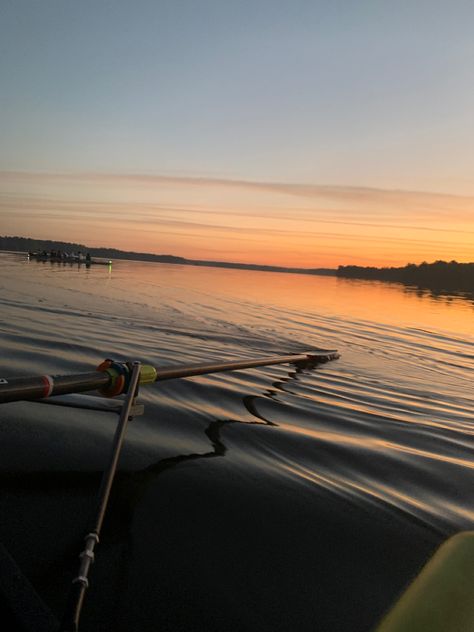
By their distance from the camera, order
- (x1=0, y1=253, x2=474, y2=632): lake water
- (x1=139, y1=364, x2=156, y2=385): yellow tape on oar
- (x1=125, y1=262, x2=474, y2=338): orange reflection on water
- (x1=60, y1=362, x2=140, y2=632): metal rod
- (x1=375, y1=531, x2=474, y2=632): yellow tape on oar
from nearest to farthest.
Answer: (x1=60, y1=362, x2=140, y2=632): metal rod → (x1=375, y1=531, x2=474, y2=632): yellow tape on oar → (x1=0, y1=253, x2=474, y2=632): lake water → (x1=139, y1=364, x2=156, y2=385): yellow tape on oar → (x1=125, y1=262, x2=474, y2=338): orange reflection on water

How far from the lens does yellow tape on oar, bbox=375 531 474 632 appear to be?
1.97m

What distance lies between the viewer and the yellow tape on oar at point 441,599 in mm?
1973

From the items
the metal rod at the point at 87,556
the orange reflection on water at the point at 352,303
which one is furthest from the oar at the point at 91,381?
the orange reflection on water at the point at 352,303

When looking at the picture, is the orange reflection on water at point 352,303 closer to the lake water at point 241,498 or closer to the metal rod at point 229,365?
the metal rod at point 229,365

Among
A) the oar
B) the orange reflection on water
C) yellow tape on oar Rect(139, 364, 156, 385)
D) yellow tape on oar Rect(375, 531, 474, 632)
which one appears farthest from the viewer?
the orange reflection on water

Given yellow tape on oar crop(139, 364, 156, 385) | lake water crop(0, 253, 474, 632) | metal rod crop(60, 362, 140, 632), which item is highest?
yellow tape on oar crop(139, 364, 156, 385)

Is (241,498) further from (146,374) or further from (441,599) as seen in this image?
(441,599)

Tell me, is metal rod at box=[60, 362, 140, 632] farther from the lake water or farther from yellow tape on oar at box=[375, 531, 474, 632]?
yellow tape on oar at box=[375, 531, 474, 632]

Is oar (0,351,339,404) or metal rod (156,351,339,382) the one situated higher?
oar (0,351,339,404)

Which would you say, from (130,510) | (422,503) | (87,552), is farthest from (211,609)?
(422,503)

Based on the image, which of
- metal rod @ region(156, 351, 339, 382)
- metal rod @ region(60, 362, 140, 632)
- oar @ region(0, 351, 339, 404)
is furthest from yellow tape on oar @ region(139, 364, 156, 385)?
metal rod @ region(60, 362, 140, 632)

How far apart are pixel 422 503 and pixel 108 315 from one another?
12658 millimetres

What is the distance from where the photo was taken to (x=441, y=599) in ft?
7.02

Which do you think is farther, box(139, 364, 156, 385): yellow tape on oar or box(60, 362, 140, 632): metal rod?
box(139, 364, 156, 385): yellow tape on oar
